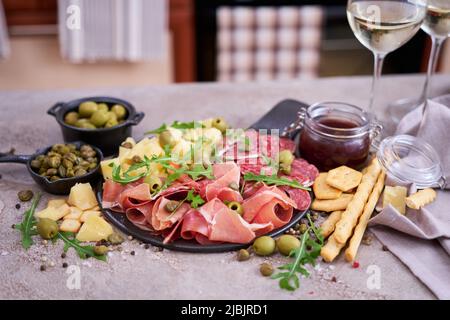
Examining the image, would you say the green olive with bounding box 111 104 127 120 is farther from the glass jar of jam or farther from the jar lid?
the jar lid

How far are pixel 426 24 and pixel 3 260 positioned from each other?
1.10 m

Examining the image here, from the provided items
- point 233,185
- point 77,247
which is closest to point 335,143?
point 233,185

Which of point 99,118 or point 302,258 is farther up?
point 99,118

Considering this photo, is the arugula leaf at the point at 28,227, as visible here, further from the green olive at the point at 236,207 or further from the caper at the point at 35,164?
the green olive at the point at 236,207

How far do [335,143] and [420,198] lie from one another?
23 centimetres

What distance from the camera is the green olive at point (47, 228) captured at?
3.47 feet

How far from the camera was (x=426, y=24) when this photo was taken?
4.41ft

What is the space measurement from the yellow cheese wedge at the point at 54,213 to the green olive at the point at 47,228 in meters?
0.04

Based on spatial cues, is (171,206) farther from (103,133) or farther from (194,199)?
(103,133)

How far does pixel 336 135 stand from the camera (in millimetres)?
1240

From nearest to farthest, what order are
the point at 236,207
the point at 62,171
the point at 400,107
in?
the point at 236,207 < the point at 62,171 < the point at 400,107

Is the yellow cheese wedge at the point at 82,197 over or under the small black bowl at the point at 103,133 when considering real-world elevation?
under

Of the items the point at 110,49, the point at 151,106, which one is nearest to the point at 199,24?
the point at 110,49

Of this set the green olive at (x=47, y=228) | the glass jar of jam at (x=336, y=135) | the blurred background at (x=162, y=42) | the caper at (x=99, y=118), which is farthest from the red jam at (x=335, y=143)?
the blurred background at (x=162, y=42)
